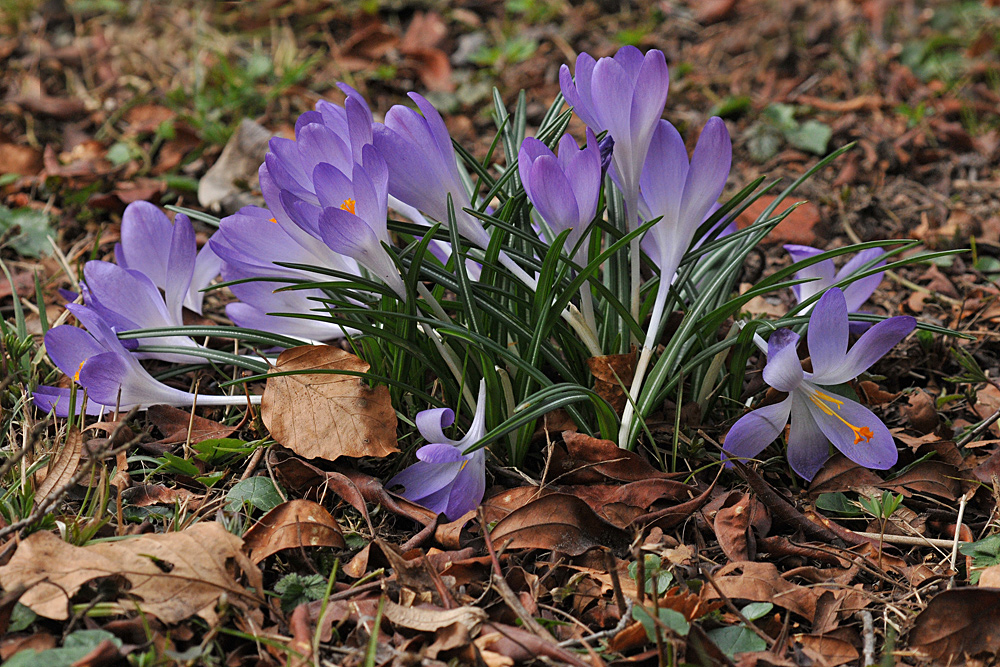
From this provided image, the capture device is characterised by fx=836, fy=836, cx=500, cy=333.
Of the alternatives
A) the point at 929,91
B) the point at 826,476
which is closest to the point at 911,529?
the point at 826,476

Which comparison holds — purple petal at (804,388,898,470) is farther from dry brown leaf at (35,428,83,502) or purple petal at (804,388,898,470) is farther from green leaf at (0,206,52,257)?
green leaf at (0,206,52,257)

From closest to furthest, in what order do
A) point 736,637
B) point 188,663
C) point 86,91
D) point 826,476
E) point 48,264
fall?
point 188,663, point 736,637, point 826,476, point 48,264, point 86,91

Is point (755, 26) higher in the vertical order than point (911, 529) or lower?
higher

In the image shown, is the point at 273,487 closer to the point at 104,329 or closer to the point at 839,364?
the point at 104,329

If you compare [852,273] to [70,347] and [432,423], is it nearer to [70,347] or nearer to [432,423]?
[432,423]

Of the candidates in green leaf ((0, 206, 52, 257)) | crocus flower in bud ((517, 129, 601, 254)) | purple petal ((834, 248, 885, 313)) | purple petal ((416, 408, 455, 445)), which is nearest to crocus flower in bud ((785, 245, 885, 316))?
purple petal ((834, 248, 885, 313))

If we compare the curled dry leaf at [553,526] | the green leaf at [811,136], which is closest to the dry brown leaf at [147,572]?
the curled dry leaf at [553,526]
